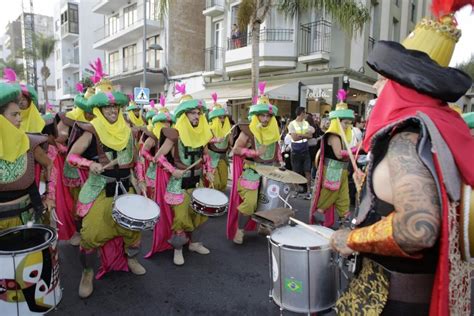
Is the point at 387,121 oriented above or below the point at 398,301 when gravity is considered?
above

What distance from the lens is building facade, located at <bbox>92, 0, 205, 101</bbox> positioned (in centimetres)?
2153

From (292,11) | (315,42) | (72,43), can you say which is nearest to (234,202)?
(292,11)

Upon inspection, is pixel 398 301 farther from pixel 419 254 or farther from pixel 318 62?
pixel 318 62

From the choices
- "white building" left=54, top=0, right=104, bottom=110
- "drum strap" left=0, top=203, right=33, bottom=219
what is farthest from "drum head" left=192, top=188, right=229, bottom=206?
"white building" left=54, top=0, right=104, bottom=110

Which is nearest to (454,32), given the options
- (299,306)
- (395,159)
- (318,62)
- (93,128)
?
(395,159)

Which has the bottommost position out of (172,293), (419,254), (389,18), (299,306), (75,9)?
(172,293)

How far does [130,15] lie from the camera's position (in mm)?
24719

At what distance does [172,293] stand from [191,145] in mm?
1684

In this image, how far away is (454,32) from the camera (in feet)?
4.44

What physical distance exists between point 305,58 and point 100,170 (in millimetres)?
12186

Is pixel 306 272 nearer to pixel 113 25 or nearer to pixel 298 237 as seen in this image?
pixel 298 237

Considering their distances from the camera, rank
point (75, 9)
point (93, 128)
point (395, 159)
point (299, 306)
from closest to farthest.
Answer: point (395, 159) < point (299, 306) < point (93, 128) < point (75, 9)

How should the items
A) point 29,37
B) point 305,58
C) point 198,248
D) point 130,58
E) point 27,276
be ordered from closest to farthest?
point 27,276 < point 198,248 < point 305,58 < point 130,58 < point 29,37

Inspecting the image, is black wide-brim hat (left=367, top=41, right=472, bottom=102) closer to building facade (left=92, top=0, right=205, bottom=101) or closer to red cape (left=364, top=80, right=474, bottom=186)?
red cape (left=364, top=80, right=474, bottom=186)
